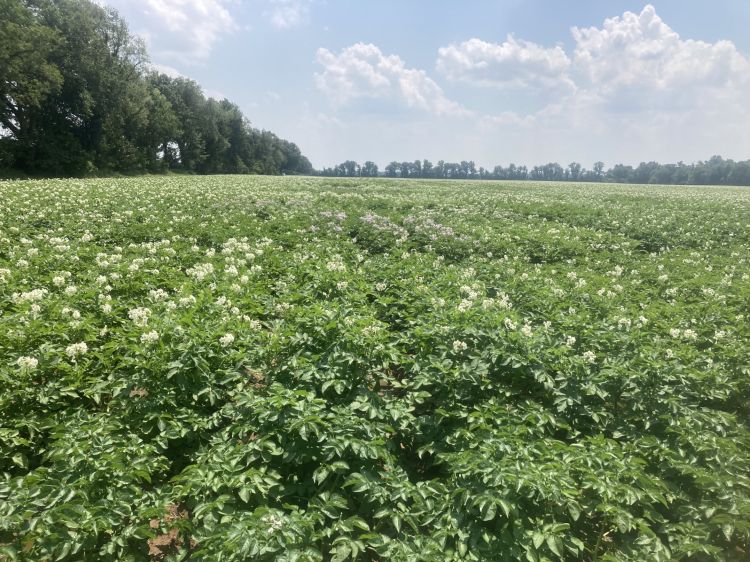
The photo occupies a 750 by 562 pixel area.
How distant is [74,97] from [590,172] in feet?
534

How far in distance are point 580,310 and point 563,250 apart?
23.4ft

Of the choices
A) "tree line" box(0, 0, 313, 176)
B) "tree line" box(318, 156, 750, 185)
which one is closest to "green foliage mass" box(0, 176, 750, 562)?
"tree line" box(0, 0, 313, 176)

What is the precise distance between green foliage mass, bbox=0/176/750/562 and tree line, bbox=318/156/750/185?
143 metres

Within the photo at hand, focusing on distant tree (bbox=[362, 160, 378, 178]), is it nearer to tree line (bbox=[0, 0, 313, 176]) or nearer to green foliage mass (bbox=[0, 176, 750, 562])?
tree line (bbox=[0, 0, 313, 176])

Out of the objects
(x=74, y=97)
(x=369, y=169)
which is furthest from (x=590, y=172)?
(x=74, y=97)

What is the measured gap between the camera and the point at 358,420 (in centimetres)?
418

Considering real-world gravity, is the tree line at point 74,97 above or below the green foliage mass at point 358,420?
above

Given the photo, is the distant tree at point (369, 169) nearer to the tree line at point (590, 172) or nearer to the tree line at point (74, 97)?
the tree line at point (590, 172)

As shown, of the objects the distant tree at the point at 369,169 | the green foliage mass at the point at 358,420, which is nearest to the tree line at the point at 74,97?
the green foliage mass at the point at 358,420

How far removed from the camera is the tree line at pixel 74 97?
37.1m

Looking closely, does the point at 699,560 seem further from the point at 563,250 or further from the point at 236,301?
the point at 563,250

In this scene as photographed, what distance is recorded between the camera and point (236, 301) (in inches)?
282

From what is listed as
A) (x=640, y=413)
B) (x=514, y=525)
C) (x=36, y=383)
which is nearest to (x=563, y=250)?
(x=640, y=413)

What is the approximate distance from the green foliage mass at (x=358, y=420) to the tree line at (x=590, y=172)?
470 ft
